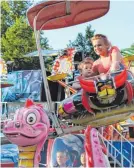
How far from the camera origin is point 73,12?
12.2 feet

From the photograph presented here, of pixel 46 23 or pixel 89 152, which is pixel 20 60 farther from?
pixel 89 152

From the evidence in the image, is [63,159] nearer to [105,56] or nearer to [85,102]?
[85,102]

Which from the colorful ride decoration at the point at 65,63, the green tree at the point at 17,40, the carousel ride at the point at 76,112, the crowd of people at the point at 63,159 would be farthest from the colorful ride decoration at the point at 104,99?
the green tree at the point at 17,40

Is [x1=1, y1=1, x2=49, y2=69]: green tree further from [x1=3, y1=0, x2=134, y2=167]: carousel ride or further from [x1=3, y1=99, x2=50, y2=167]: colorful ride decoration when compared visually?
[x1=3, y1=99, x2=50, y2=167]: colorful ride decoration

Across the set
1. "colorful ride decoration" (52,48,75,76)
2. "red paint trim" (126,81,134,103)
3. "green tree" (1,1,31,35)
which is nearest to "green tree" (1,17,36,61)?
"green tree" (1,1,31,35)

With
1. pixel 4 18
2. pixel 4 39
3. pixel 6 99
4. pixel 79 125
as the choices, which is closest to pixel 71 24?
pixel 79 125

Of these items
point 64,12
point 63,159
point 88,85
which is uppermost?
point 64,12

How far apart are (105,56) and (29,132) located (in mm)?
860

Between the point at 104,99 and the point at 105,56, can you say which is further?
the point at 105,56

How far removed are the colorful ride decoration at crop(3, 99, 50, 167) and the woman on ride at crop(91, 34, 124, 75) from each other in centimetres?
59

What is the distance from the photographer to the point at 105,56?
334cm

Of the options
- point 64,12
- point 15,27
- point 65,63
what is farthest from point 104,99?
point 15,27

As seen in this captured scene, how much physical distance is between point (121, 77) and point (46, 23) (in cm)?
99

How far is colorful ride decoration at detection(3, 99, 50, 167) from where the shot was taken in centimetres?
318
